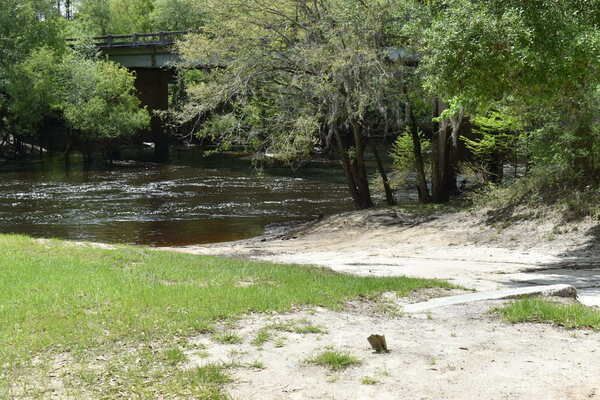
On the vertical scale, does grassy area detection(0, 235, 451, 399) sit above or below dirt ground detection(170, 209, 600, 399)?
above

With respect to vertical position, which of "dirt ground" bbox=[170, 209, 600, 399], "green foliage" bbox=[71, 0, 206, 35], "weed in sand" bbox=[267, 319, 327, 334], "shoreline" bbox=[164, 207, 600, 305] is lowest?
"shoreline" bbox=[164, 207, 600, 305]

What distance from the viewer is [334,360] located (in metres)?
6.63

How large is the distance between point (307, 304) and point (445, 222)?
38.0 ft

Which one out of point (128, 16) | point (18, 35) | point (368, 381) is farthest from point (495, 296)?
point (128, 16)

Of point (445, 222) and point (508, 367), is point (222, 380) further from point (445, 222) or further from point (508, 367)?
point (445, 222)

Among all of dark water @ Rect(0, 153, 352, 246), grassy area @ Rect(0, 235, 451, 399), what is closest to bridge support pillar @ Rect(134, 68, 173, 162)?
dark water @ Rect(0, 153, 352, 246)

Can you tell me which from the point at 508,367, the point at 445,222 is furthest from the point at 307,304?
the point at 445,222

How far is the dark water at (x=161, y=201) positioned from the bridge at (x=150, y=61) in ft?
31.2

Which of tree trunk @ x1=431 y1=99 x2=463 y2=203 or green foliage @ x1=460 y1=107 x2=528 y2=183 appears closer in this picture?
green foliage @ x1=460 y1=107 x2=528 y2=183

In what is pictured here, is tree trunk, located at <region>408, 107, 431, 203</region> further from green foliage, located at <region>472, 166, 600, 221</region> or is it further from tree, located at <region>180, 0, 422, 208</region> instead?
green foliage, located at <region>472, 166, 600, 221</region>

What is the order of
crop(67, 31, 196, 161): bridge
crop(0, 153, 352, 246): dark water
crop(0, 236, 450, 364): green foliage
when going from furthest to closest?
crop(67, 31, 196, 161): bridge
crop(0, 153, 352, 246): dark water
crop(0, 236, 450, 364): green foliage

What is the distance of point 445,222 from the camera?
19.7 meters

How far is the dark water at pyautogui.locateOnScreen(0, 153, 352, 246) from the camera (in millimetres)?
24359

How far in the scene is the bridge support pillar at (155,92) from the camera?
58.4m
